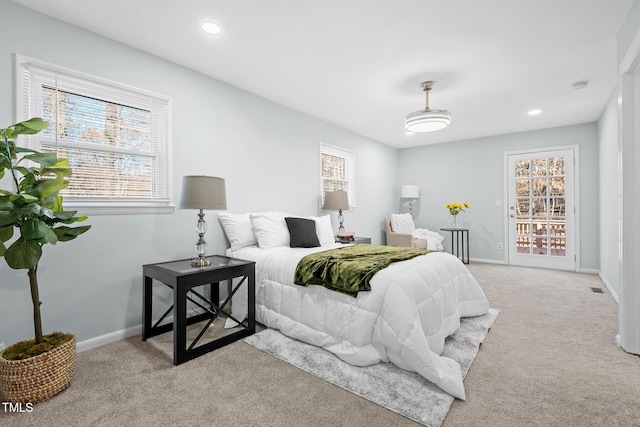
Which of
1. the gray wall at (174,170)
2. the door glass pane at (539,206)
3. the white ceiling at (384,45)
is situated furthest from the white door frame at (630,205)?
the door glass pane at (539,206)

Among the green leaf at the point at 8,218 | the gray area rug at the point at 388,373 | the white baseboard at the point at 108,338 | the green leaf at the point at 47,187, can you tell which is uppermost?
the green leaf at the point at 47,187

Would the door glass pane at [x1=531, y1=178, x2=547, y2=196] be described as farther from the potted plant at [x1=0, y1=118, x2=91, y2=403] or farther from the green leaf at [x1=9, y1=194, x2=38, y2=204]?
the green leaf at [x1=9, y1=194, x2=38, y2=204]

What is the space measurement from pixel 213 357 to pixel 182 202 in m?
1.21

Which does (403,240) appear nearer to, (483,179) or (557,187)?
(483,179)

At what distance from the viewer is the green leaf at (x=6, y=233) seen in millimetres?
1563

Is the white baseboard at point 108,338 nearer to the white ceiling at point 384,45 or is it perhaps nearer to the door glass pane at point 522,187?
the white ceiling at point 384,45

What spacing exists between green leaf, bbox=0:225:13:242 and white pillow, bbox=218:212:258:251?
1.66 meters

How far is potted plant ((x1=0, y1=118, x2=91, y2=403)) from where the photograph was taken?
61.0 inches

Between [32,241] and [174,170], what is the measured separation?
1342 millimetres

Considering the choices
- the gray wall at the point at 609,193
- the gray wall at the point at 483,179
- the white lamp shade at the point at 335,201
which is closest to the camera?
the gray wall at the point at 609,193

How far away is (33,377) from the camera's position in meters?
1.62

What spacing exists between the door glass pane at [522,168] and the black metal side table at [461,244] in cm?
134

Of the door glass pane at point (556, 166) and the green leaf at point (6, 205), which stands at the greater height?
the door glass pane at point (556, 166)

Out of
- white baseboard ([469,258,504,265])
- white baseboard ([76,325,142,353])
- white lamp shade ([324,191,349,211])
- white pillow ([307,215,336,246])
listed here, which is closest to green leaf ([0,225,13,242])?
white baseboard ([76,325,142,353])
